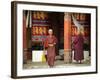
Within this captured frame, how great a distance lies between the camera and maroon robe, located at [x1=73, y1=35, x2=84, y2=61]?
74.2 inches

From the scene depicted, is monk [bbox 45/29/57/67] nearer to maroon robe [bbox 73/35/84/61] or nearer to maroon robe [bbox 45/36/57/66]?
maroon robe [bbox 45/36/57/66]

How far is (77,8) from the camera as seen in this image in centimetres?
187

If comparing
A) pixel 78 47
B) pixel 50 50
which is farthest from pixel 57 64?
pixel 78 47

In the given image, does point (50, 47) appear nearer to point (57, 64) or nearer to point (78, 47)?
point (57, 64)

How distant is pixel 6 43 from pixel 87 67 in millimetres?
667

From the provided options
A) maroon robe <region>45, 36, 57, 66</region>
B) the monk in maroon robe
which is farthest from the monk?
the monk in maroon robe

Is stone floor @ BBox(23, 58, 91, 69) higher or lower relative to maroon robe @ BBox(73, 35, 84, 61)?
lower

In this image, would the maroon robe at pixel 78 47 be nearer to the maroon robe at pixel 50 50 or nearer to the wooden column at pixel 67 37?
the wooden column at pixel 67 37

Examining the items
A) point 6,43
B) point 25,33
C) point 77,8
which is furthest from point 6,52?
point 77,8

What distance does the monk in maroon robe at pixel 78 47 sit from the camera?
6.19ft

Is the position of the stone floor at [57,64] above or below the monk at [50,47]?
below

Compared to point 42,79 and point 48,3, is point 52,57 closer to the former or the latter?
point 42,79

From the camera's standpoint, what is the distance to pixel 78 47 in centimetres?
190

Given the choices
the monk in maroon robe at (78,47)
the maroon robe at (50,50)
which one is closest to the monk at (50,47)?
the maroon robe at (50,50)
